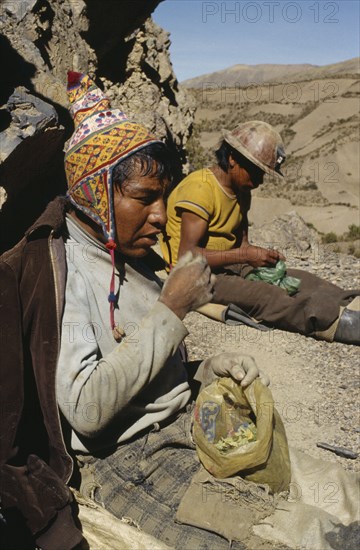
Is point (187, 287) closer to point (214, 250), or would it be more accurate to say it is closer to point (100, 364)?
point (100, 364)

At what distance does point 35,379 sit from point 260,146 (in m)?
3.13

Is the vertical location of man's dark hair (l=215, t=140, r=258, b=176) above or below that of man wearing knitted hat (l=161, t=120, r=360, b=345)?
above

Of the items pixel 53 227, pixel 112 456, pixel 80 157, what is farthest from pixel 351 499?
pixel 80 157

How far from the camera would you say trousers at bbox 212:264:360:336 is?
15.4 feet

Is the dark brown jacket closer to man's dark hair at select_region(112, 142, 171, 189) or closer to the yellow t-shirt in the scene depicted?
man's dark hair at select_region(112, 142, 171, 189)

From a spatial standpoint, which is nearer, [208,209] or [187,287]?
[187,287]

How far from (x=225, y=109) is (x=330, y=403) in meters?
38.7

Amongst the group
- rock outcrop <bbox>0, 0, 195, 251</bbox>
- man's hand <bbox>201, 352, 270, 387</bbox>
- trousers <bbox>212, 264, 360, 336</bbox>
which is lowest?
trousers <bbox>212, 264, 360, 336</bbox>

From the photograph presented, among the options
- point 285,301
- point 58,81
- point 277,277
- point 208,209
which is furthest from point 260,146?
point 58,81

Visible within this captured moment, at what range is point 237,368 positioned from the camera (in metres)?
2.14

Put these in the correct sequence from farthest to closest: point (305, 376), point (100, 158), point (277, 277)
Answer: point (277, 277) < point (305, 376) < point (100, 158)

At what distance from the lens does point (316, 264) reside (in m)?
7.72

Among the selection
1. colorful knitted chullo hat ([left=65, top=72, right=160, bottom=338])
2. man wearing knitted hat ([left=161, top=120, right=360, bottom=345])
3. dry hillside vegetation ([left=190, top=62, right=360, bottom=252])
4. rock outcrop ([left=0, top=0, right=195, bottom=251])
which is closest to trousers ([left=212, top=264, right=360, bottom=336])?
man wearing knitted hat ([left=161, top=120, right=360, bottom=345])

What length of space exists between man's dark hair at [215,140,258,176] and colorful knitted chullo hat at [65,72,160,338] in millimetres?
2539
